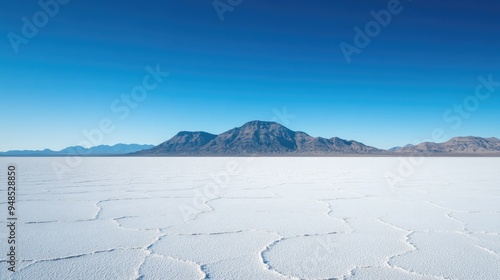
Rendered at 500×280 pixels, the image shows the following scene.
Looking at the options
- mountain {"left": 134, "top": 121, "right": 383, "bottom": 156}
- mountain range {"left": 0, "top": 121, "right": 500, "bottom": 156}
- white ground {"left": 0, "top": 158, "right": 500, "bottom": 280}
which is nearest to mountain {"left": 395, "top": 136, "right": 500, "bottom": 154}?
mountain range {"left": 0, "top": 121, "right": 500, "bottom": 156}

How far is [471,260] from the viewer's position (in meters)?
2.16

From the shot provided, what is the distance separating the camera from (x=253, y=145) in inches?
4515

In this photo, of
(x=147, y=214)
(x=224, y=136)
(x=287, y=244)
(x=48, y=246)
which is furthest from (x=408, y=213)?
(x=224, y=136)

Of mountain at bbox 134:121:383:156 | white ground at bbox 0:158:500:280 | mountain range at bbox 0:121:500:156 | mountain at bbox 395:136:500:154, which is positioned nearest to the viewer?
white ground at bbox 0:158:500:280

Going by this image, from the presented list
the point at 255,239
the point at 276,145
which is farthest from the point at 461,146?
the point at 255,239

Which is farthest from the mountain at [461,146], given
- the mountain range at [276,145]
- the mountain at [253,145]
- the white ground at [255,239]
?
the white ground at [255,239]

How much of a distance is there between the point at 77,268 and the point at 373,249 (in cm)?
204

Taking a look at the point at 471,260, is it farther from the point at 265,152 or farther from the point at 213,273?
the point at 265,152

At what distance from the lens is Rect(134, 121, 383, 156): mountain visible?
109750 mm

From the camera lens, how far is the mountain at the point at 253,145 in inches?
4321

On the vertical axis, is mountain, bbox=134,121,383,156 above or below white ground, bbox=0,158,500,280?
above

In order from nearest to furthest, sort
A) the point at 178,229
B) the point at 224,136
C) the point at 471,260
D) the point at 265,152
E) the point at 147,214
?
the point at 471,260
the point at 178,229
the point at 147,214
the point at 265,152
the point at 224,136

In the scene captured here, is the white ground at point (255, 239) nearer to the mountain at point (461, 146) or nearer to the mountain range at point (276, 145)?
the mountain range at point (276, 145)

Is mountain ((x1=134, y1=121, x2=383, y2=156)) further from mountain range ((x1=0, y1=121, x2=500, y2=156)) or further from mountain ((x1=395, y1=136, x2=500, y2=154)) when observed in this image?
mountain ((x1=395, y1=136, x2=500, y2=154))
